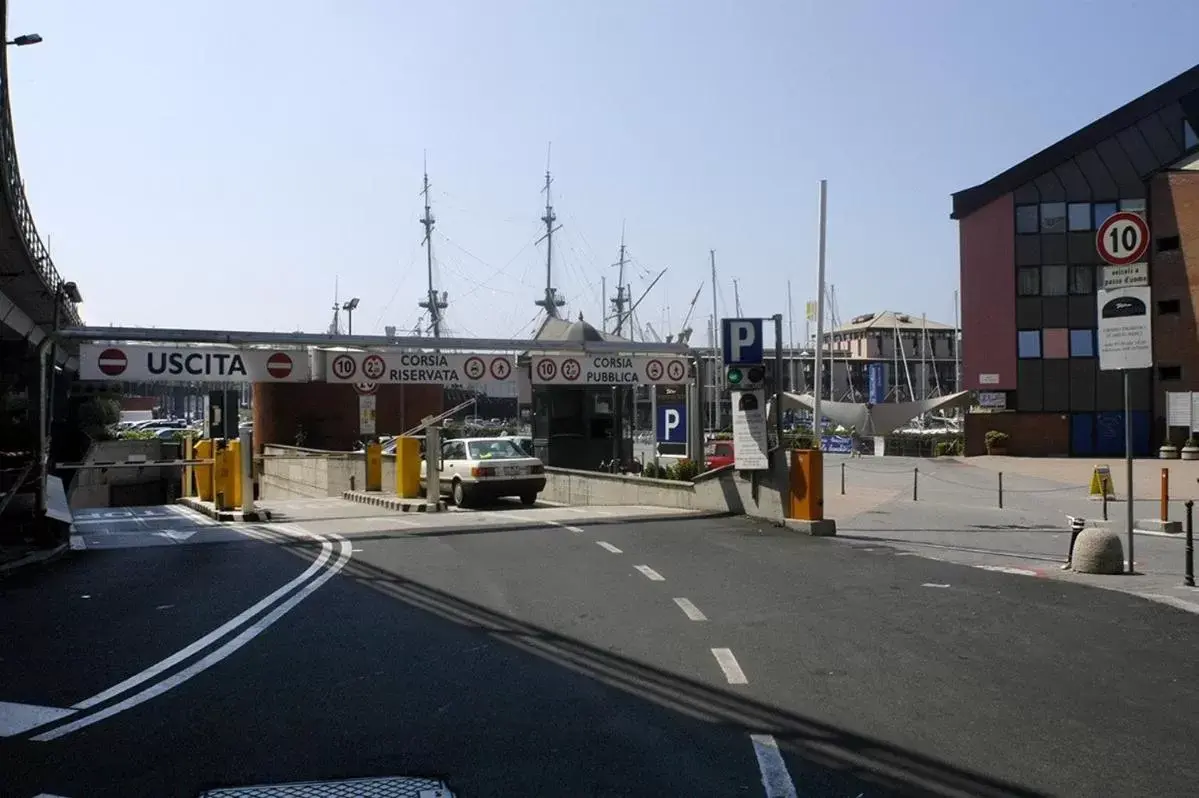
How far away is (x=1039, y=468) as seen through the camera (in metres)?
46.2

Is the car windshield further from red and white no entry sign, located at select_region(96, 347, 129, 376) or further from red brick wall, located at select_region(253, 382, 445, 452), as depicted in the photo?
red brick wall, located at select_region(253, 382, 445, 452)

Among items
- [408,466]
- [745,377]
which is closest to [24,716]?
[745,377]

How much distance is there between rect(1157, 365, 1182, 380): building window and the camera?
5072 cm

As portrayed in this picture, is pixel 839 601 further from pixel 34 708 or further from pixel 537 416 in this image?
pixel 537 416

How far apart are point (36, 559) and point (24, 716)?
9169 millimetres

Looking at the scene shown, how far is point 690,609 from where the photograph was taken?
10594 millimetres

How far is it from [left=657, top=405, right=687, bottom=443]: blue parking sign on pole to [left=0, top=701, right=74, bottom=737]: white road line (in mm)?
27471

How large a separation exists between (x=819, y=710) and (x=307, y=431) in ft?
148

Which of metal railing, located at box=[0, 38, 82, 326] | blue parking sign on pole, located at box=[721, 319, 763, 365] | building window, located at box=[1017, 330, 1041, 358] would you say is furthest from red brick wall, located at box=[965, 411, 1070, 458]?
metal railing, located at box=[0, 38, 82, 326]

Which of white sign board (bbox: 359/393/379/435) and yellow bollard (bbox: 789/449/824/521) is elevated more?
white sign board (bbox: 359/393/379/435)

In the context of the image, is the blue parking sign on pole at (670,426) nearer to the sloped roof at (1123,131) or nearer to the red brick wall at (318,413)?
the red brick wall at (318,413)

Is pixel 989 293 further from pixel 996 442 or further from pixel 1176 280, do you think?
pixel 1176 280

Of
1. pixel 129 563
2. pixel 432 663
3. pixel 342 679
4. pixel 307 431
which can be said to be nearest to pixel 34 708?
pixel 342 679

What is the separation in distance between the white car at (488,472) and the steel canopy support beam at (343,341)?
2.43 m
